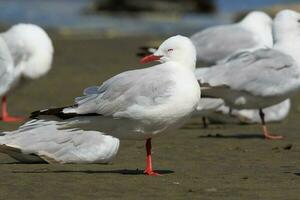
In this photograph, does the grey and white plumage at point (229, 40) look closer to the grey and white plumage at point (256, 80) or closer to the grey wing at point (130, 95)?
the grey and white plumage at point (256, 80)

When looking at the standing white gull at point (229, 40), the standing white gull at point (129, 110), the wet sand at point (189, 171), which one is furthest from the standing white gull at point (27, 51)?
the standing white gull at point (129, 110)

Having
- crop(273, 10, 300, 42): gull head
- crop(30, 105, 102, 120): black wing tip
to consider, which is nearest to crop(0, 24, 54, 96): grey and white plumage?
crop(273, 10, 300, 42): gull head

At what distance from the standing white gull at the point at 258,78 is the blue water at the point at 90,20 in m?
18.0

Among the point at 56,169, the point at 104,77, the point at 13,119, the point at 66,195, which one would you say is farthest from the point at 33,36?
the point at 66,195

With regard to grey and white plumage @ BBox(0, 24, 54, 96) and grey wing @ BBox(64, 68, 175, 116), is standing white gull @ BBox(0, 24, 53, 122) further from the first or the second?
grey wing @ BBox(64, 68, 175, 116)

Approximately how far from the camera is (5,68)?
1334 cm

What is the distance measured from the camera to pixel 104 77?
62.6ft

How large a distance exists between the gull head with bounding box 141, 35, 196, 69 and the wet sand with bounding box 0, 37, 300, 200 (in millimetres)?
947

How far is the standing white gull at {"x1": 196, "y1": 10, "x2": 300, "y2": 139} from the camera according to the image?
12040mm

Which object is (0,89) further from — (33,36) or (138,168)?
(138,168)

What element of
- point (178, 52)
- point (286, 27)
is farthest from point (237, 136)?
point (178, 52)

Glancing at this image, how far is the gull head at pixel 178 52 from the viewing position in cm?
877

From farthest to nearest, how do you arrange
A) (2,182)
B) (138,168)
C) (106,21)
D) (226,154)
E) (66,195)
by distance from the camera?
(106,21) → (226,154) → (138,168) → (2,182) → (66,195)

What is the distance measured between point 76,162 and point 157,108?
1.18 meters
